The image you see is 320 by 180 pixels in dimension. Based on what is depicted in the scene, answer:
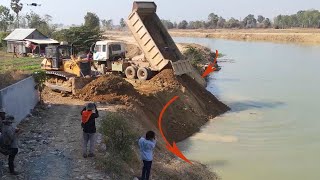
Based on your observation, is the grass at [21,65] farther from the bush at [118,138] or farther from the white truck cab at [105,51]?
the bush at [118,138]

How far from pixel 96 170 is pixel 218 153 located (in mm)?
6064

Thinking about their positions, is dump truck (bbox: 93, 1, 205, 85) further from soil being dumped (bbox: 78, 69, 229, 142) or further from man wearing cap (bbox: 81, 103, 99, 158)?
man wearing cap (bbox: 81, 103, 99, 158)

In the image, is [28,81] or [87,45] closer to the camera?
[28,81]

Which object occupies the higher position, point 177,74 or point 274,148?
point 177,74

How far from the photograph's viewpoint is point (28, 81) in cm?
1236

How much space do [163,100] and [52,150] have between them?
26.2 ft

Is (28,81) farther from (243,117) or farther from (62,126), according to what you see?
(243,117)

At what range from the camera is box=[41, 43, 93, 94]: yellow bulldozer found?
632 inches

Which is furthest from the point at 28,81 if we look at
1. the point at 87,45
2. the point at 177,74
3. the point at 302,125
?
the point at 87,45

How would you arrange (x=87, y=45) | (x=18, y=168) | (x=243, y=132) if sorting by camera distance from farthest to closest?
(x=87, y=45) < (x=243, y=132) < (x=18, y=168)

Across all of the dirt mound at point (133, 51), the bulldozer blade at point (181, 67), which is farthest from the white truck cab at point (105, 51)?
the dirt mound at point (133, 51)

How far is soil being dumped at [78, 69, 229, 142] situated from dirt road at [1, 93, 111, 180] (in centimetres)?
256

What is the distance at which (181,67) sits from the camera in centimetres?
1928

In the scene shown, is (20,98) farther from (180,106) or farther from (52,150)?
(180,106)
